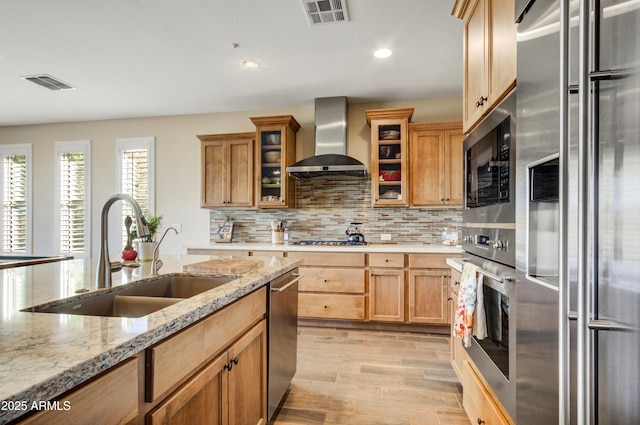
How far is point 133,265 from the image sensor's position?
1.94m

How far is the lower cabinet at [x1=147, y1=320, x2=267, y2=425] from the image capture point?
3.04 ft

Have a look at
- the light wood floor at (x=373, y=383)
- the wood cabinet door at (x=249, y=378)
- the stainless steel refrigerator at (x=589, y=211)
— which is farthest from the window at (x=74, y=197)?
the stainless steel refrigerator at (x=589, y=211)

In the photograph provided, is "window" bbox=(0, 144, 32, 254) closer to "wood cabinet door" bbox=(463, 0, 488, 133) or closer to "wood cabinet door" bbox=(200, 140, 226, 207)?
"wood cabinet door" bbox=(200, 140, 226, 207)

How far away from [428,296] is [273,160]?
235 centimetres

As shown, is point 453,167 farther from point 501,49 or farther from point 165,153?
point 165,153

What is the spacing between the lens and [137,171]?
4770 millimetres

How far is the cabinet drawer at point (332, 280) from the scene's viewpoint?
3.49 metres

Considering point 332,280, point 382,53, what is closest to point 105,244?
point 332,280

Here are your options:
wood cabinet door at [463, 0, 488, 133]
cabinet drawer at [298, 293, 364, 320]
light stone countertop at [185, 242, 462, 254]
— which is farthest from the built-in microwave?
cabinet drawer at [298, 293, 364, 320]

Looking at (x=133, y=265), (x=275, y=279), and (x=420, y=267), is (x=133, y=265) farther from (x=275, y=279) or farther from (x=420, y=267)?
(x=420, y=267)

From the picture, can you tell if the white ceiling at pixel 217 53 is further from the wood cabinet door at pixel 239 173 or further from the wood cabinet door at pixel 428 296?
the wood cabinet door at pixel 428 296

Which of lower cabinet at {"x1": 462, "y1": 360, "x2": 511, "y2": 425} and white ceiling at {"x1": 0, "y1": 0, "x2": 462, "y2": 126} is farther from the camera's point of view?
white ceiling at {"x1": 0, "y1": 0, "x2": 462, "y2": 126}

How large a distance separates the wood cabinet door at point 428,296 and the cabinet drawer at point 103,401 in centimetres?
300

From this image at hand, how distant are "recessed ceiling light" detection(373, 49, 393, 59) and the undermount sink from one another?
2.37 metres
